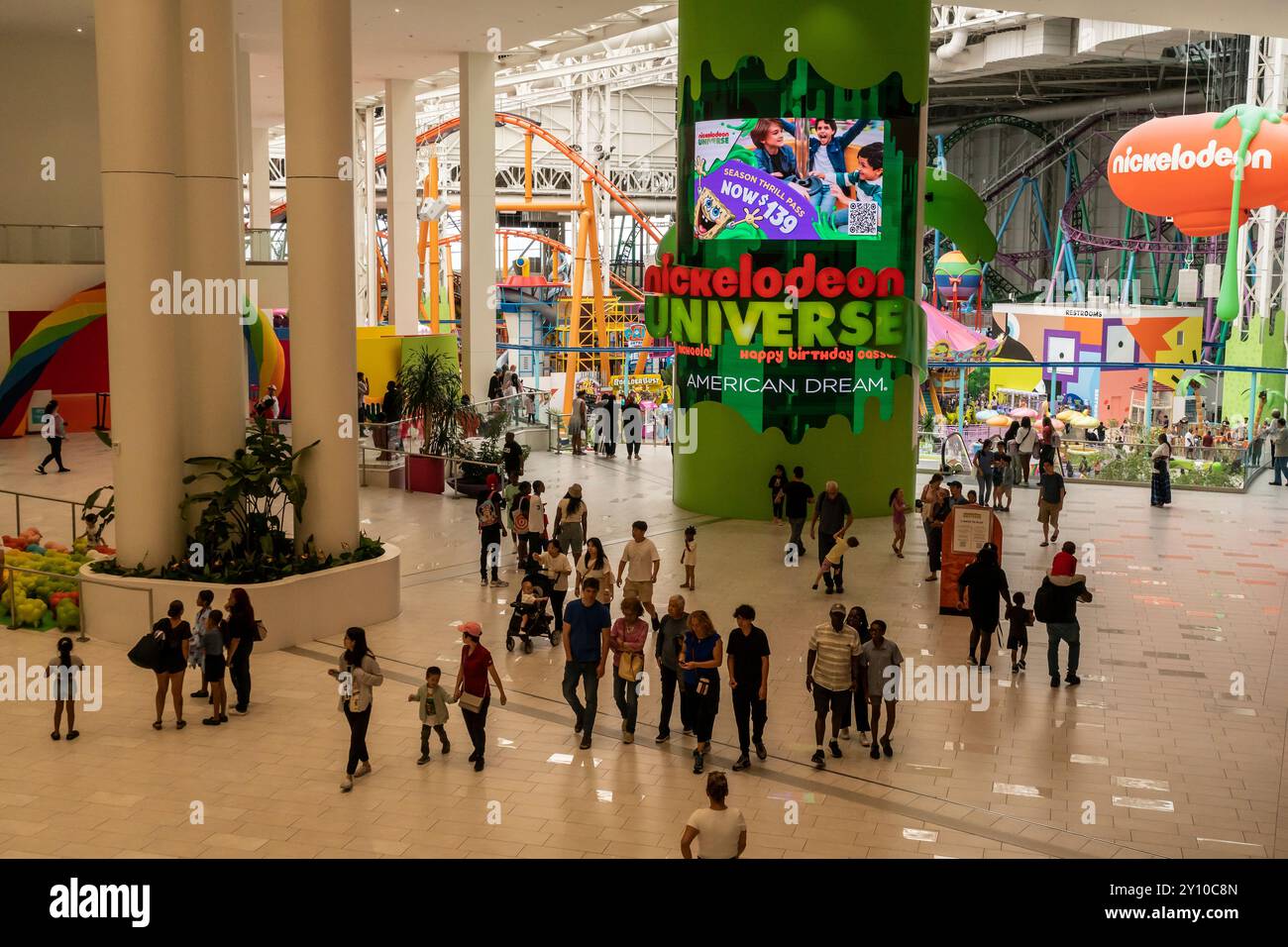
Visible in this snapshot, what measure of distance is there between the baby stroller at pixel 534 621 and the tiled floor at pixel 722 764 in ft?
0.80

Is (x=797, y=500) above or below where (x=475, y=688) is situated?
above

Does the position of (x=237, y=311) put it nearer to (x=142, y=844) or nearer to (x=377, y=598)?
(x=377, y=598)

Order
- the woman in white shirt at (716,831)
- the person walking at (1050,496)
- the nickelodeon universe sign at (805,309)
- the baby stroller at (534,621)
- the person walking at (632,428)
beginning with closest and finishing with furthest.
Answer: the woman in white shirt at (716,831), the baby stroller at (534,621), the person walking at (1050,496), the nickelodeon universe sign at (805,309), the person walking at (632,428)

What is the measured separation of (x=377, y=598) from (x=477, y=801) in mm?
5370

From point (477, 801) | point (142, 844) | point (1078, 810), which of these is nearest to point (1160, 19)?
point (1078, 810)

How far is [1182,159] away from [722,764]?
59.8 ft

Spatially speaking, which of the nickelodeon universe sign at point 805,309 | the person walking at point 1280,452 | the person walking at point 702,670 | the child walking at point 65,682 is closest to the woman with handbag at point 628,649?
the person walking at point 702,670

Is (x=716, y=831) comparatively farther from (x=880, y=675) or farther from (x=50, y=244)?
(x=50, y=244)

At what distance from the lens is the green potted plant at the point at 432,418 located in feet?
75.8

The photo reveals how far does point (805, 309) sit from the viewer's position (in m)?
20.8

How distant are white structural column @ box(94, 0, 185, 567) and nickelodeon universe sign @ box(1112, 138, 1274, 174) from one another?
687 inches

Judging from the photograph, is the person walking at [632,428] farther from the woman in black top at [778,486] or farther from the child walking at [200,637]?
the child walking at [200,637]

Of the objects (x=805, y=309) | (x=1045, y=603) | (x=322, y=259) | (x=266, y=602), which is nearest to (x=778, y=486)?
(x=805, y=309)

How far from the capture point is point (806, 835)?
935cm
